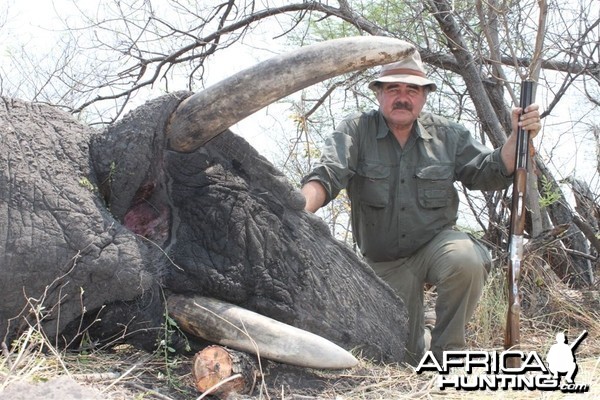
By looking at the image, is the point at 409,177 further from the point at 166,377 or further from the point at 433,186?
the point at 166,377

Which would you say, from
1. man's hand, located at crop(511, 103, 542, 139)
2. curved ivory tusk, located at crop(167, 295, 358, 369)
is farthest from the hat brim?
curved ivory tusk, located at crop(167, 295, 358, 369)

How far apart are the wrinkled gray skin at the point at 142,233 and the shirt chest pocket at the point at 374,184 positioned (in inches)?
60.2

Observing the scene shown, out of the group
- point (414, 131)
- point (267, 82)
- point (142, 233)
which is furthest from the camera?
point (414, 131)

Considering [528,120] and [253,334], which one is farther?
[528,120]

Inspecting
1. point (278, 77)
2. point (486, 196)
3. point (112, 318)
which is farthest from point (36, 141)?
point (486, 196)

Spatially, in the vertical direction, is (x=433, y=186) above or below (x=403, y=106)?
below

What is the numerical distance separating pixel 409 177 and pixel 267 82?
2188mm

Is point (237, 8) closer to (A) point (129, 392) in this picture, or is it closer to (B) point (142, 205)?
(B) point (142, 205)

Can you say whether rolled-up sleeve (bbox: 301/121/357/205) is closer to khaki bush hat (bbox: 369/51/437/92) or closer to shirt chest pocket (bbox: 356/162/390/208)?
shirt chest pocket (bbox: 356/162/390/208)

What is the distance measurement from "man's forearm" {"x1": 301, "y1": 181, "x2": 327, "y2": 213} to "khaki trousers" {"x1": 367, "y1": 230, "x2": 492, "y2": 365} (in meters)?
0.83

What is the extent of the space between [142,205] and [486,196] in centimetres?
447

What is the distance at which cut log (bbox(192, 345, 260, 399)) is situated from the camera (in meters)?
3.31

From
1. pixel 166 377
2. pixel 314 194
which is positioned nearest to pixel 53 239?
pixel 166 377

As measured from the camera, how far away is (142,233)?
3.65 metres
